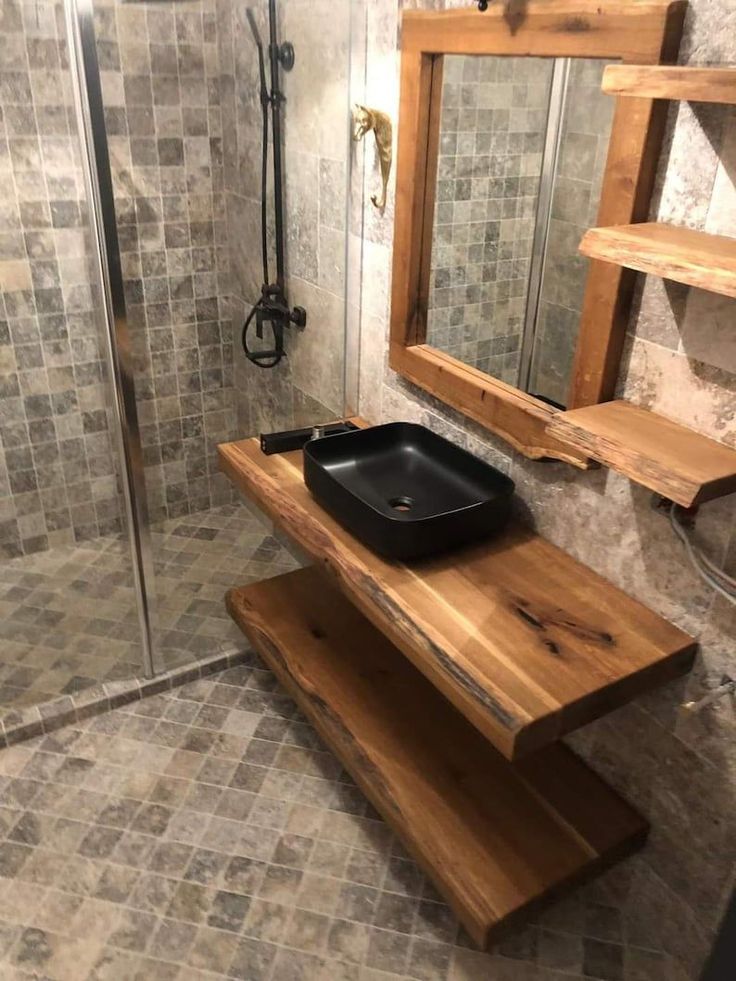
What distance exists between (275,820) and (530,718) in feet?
3.30

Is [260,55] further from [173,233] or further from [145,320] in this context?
[145,320]

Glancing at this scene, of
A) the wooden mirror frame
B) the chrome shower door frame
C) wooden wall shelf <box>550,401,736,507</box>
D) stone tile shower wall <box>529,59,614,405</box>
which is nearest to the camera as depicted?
wooden wall shelf <box>550,401,736,507</box>

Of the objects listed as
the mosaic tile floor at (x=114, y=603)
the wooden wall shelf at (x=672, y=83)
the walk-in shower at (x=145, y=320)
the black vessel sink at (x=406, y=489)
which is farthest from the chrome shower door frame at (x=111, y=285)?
the wooden wall shelf at (x=672, y=83)

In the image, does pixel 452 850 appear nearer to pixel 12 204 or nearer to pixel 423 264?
pixel 423 264

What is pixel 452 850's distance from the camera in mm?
1623

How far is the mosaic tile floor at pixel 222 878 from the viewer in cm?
174

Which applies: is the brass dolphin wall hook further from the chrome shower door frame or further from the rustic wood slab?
the rustic wood slab

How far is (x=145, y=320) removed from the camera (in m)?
2.85

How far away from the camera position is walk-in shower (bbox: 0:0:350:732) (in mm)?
2307

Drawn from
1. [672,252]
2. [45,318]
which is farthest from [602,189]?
[45,318]

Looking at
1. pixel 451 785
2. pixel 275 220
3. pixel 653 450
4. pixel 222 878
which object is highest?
pixel 275 220

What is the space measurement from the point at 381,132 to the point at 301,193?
47 centimetres

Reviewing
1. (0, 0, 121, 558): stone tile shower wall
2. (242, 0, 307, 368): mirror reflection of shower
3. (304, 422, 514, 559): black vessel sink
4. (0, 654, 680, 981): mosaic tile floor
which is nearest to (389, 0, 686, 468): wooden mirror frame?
(304, 422, 514, 559): black vessel sink

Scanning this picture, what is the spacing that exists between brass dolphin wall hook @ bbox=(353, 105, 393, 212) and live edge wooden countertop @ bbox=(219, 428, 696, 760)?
87cm
